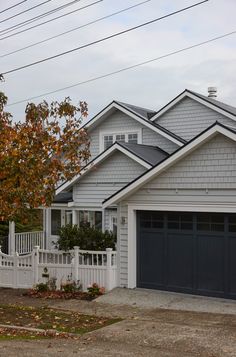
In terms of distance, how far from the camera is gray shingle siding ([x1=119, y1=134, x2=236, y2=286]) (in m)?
14.7

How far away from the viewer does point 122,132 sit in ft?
81.3

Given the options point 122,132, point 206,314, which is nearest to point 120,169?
point 122,132

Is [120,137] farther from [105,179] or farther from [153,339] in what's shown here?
[153,339]

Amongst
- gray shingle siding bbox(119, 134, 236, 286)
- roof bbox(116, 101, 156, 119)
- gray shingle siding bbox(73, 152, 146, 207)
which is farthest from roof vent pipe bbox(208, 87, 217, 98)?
gray shingle siding bbox(119, 134, 236, 286)

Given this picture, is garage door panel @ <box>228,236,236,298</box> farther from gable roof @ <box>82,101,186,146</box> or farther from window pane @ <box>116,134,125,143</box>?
window pane @ <box>116,134,125,143</box>

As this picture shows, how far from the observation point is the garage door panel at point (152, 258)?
16.0 metres

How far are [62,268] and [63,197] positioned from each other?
7.59 meters

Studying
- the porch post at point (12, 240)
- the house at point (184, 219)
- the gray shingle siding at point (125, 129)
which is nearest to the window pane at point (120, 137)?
the gray shingle siding at point (125, 129)

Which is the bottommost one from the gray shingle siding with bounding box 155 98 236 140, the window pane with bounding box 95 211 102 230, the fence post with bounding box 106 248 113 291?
the fence post with bounding box 106 248 113 291

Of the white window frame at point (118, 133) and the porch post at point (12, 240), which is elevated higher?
the white window frame at point (118, 133)

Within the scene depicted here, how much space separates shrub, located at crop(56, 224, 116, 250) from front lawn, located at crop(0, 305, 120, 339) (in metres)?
3.98

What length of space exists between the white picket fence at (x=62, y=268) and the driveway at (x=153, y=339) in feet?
8.99

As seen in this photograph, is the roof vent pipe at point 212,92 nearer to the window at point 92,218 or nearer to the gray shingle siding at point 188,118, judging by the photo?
the gray shingle siding at point 188,118

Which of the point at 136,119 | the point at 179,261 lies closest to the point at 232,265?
the point at 179,261
